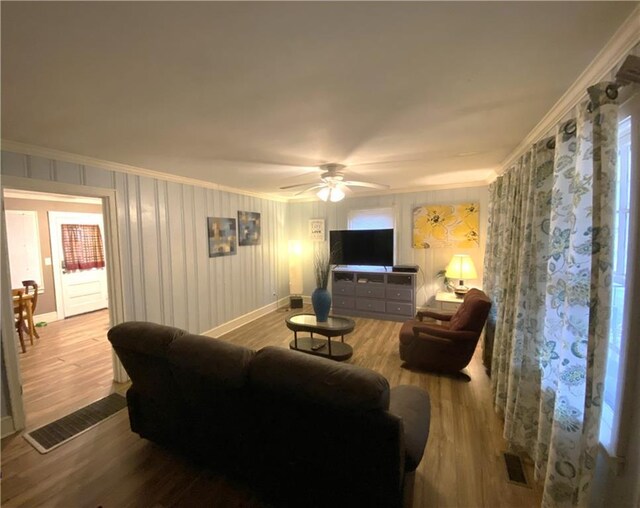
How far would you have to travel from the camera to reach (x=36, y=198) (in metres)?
5.11

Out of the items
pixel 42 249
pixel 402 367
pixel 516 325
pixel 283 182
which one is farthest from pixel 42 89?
pixel 42 249

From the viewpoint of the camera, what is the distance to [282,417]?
1.41 m

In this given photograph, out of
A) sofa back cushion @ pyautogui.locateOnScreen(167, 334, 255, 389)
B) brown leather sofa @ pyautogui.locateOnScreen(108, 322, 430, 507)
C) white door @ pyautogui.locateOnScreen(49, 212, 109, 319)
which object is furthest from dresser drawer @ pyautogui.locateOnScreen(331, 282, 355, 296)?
white door @ pyautogui.locateOnScreen(49, 212, 109, 319)

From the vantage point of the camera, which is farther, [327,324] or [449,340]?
[327,324]

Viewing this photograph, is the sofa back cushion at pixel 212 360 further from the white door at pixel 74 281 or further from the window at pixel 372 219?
the white door at pixel 74 281

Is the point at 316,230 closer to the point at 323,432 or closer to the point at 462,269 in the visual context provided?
the point at 462,269

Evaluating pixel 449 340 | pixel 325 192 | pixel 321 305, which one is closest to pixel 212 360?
pixel 321 305

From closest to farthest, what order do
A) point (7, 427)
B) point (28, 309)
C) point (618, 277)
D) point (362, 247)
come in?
point (618, 277) → point (7, 427) → point (28, 309) → point (362, 247)

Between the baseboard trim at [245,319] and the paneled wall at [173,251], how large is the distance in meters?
0.07

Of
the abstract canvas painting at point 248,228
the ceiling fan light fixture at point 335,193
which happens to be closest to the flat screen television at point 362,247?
the abstract canvas painting at point 248,228

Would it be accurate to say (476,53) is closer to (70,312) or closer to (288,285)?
(288,285)

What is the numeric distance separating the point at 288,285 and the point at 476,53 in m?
5.37

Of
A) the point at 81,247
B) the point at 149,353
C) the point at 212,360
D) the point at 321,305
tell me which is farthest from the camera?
the point at 81,247

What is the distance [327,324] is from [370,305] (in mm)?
1758
